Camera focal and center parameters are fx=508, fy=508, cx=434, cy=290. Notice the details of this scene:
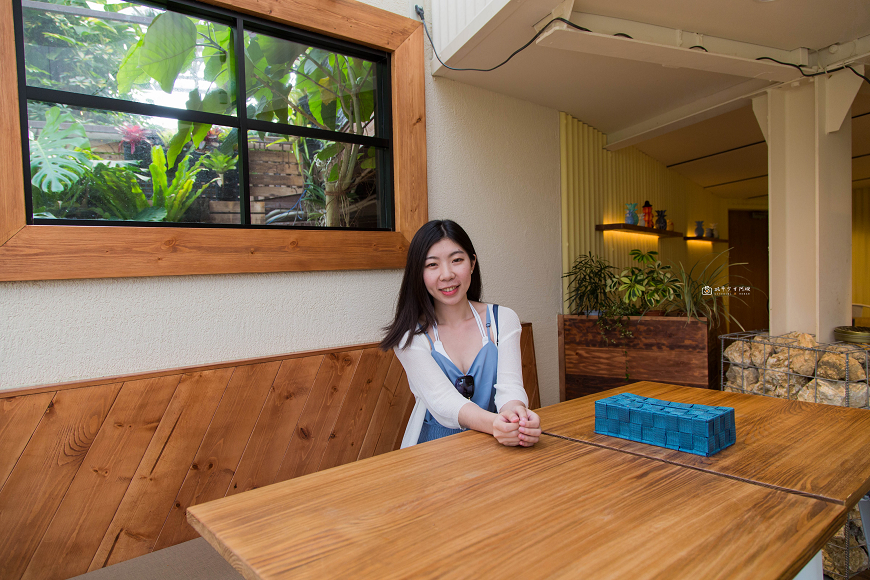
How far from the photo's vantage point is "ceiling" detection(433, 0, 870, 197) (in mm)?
2449

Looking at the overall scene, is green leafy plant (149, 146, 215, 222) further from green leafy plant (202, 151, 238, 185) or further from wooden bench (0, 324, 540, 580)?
wooden bench (0, 324, 540, 580)

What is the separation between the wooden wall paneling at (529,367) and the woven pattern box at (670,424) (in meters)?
2.12

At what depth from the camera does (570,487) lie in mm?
1026

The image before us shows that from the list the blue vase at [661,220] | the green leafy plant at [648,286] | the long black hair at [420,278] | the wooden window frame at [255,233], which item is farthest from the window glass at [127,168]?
the blue vase at [661,220]

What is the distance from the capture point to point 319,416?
2441mm

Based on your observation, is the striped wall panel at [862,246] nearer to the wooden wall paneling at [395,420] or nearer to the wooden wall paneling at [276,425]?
the wooden wall paneling at [395,420]

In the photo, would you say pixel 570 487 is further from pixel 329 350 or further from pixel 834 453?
pixel 329 350

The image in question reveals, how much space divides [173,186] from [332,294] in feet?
2.85

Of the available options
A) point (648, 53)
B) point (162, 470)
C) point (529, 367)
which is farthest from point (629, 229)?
point (162, 470)

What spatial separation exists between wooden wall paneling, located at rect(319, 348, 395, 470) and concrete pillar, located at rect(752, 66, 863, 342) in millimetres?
2473

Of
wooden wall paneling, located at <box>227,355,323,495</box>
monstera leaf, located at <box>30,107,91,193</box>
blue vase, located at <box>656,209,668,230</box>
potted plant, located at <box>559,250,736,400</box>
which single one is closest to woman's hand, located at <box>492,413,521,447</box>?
wooden wall paneling, located at <box>227,355,323,495</box>

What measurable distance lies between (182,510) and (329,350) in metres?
0.90

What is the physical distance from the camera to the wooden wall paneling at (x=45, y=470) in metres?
1.68

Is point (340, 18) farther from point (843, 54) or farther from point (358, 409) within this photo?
point (843, 54)
